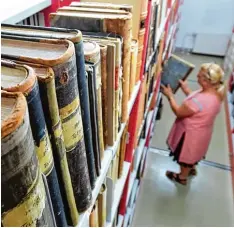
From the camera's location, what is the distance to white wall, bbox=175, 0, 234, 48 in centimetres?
443

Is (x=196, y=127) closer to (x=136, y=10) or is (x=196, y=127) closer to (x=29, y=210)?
(x=136, y=10)

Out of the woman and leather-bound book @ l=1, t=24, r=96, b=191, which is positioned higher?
leather-bound book @ l=1, t=24, r=96, b=191

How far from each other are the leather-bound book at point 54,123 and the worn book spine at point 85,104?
9cm

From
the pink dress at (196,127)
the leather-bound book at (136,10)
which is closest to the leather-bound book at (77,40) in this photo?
the leather-bound book at (136,10)

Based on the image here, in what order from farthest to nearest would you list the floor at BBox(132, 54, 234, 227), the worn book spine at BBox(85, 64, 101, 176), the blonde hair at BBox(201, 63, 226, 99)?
1. the floor at BBox(132, 54, 234, 227)
2. the blonde hair at BBox(201, 63, 226, 99)
3. the worn book spine at BBox(85, 64, 101, 176)

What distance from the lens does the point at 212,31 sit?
464 centimetres

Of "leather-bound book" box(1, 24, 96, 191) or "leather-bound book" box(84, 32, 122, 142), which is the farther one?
"leather-bound book" box(84, 32, 122, 142)

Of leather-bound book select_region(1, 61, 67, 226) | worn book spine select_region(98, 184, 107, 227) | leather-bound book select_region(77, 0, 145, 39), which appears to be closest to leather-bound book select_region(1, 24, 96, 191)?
leather-bound book select_region(1, 61, 67, 226)

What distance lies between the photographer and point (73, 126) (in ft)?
1.46

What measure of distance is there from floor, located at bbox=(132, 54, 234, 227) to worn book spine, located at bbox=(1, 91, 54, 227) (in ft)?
5.94

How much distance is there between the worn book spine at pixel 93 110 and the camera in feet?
1.67

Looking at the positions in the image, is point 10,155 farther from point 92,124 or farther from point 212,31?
point 212,31

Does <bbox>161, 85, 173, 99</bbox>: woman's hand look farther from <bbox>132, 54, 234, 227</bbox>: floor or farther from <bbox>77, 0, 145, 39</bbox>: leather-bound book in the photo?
<bbox>77, 0, 145, 39</bbox>: leather-bound book

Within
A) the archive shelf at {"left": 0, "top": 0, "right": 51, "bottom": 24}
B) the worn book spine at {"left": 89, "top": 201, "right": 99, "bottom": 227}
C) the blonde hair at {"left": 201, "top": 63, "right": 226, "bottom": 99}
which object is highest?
the archive shelf at {"left": 0, "top": 0, "right": 51, "bottom": 24}
